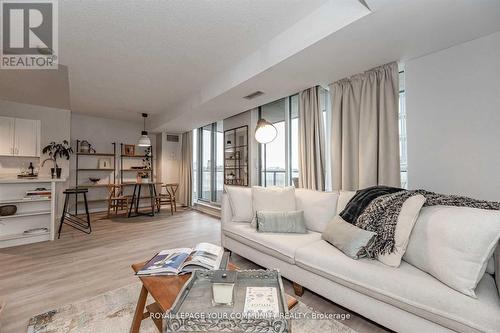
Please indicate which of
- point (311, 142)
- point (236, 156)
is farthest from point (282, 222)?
point (236, 156)

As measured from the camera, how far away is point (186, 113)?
4609mm

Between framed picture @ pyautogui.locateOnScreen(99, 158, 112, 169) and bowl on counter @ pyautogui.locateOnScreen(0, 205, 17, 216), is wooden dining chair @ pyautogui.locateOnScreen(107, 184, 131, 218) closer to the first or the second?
framed picture @ pyautogui.locateOnScreen(99, 158, 112, 169)

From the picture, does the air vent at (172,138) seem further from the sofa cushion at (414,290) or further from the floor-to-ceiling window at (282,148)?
the sofa cushion at (414,290)

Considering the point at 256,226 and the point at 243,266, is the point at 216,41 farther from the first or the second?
the point at 243,266

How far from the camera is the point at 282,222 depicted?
244 cm

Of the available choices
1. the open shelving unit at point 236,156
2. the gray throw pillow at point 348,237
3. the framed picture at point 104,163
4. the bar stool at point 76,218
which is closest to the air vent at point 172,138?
the framed picture at point 104,163

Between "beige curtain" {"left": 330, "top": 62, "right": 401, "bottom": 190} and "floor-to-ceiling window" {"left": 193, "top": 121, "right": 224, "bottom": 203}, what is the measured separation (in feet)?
10.4

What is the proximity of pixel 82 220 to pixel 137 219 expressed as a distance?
44.7 inches

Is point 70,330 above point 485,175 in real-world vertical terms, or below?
below

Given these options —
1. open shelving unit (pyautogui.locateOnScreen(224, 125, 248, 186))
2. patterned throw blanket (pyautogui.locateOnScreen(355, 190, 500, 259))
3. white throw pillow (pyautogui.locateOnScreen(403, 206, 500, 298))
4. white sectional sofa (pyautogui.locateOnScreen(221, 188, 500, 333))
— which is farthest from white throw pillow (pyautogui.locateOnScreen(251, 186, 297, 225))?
open shelving unit (pyautogui.locateOnScreen(224, 125, 248, 186))

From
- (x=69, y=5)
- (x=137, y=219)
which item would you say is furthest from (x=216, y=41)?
(x=137, y=219)

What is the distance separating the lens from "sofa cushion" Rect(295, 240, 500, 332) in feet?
3.80

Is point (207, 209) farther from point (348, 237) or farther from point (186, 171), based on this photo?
point (348, 237)

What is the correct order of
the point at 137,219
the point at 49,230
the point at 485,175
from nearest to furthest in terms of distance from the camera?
the point at 485,175 < the point at 49,230 < the point at 137,219
